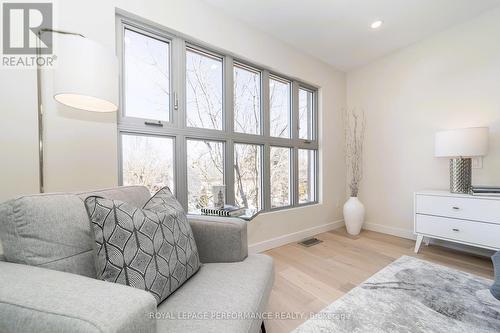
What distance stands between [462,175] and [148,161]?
3051 millimetres

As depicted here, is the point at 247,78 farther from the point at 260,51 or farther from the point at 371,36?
the point at 371,36

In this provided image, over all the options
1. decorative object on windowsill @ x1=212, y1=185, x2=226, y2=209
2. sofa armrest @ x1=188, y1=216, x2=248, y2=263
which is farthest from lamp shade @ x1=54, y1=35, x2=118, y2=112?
decorative object on windowsill @ x1=212, y1=185, x2=226, y2=209

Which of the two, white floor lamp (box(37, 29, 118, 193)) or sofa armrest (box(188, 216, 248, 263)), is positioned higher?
white floor lamp (box(37, 29, 118, 193))

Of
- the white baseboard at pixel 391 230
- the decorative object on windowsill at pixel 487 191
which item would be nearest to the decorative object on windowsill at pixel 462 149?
the decorative object on windowsill at pixel 487 191

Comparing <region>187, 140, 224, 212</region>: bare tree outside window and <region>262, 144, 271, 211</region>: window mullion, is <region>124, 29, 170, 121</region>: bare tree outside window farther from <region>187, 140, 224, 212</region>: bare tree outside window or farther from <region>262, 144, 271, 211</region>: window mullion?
<region>262, 144, 271, 211</region>: window mullion

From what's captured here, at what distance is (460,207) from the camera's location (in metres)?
2.00

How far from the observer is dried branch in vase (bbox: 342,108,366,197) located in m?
3.26

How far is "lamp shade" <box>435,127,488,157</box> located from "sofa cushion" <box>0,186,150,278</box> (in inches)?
115

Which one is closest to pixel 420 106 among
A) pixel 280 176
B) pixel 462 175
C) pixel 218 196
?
pixel 462 175

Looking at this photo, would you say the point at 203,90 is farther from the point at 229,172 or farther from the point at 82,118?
the point at 82,118

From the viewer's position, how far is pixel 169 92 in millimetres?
1929

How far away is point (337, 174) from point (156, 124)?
2.70m

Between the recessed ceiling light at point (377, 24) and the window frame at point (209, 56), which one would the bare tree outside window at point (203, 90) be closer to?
the window frame at point (209, 56)

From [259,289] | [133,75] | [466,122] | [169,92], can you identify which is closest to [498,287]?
[259,289]
